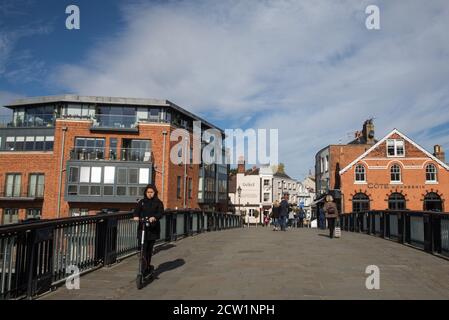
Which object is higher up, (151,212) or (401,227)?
(151,212)

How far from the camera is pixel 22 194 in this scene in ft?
124

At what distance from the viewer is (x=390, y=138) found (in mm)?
38844

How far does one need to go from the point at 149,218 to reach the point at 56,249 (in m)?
1.67

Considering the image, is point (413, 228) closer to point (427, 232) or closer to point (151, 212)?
point (427, 232)

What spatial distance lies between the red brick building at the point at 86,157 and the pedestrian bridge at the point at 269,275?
25996 mm

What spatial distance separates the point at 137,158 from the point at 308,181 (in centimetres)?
5965

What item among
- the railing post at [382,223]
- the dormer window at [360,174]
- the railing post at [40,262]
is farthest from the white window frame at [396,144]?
the railing post at [40,262]

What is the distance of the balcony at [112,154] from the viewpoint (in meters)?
37.4

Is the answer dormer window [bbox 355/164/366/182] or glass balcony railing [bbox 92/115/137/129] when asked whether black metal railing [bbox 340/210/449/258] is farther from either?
glass balcony railing [bbox 92/115/137/129]

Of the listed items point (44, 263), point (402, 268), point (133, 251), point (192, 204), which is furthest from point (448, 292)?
point (192, 204)

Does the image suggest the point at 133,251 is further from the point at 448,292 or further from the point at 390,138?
the point at 390,138

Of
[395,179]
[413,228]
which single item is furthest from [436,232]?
[395,179]

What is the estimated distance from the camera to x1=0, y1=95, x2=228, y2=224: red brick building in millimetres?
36781

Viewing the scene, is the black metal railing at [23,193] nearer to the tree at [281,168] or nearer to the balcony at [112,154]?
the balcony at [112,154]
